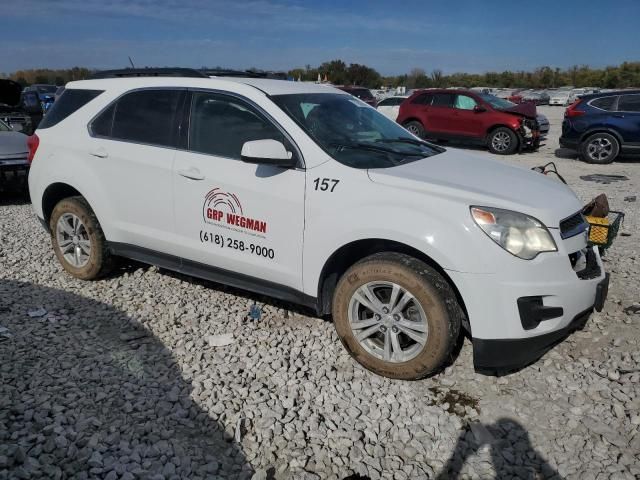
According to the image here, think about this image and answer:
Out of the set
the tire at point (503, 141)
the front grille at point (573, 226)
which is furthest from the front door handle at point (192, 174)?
the tire at point (503, 141)

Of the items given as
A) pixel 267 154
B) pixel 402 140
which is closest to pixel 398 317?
pixel 267 154

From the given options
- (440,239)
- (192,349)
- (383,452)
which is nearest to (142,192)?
(192,349)

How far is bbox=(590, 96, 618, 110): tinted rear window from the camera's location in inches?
479

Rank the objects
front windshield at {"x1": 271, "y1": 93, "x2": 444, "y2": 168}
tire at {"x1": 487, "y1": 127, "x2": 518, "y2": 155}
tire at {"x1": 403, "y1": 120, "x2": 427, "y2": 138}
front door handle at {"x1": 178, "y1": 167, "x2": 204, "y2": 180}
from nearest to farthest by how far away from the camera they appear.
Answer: front windshield at {"x1": 271, "y1": 93, "x2": 444, "y2": 168} → front door handle at {"x1": 178, "y1": 167, "x2": 204, "y2": 180} → tire at {"x1": 487, "y1": 127, "x2": 518, "y2": 155} → tire at {"x1": 403, "y1": 120, "x2": 427, "y2": 138}

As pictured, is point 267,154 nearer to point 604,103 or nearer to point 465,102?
point 604,103

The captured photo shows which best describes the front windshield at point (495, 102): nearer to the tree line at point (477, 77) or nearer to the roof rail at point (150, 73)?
the roof rail at point (150, 73)

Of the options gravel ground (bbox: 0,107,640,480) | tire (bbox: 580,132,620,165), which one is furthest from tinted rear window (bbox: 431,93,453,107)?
gravel ground (bbox: 0,107,640,480)

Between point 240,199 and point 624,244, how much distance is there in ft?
15.5

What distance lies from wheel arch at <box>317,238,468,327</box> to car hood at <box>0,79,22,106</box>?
9374mm

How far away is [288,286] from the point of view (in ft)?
11.6

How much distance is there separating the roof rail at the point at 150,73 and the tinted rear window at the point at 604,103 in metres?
11.4

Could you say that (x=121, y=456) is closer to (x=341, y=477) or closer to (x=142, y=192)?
(x=341, y=477)

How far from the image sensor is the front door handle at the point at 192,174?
12.2 ft

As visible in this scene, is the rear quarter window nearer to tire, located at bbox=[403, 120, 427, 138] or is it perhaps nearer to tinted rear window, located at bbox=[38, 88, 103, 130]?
tire, located at bbox=[403, 120, 427, 138]
